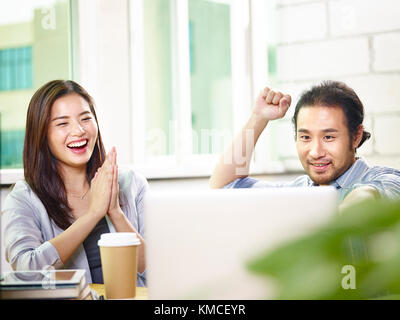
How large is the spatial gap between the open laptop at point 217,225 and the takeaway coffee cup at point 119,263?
0.16 m

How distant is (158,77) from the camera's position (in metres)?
1.36

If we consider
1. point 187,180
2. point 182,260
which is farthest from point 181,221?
point 187,180

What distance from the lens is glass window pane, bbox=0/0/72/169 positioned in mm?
1287

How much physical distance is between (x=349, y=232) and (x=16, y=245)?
125 cm

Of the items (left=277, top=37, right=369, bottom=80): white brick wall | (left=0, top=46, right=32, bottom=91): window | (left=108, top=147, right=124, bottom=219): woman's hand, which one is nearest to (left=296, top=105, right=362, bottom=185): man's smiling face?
(left=277, top=37, right=369, bottom=80): white brick wall

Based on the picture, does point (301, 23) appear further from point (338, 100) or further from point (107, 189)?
point (107, 189)

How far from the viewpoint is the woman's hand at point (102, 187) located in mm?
1314

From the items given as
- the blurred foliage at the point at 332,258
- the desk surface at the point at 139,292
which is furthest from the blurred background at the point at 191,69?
the blurred foliage at the point at 332,258

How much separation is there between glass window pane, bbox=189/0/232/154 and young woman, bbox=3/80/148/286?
21 centimetres

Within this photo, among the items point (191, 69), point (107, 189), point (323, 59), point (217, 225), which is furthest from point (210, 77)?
point (217, 225)

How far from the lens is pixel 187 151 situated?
137 cm

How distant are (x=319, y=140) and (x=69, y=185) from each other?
678 mm

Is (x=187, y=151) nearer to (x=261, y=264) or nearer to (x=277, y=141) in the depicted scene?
(x=277, y=141)
